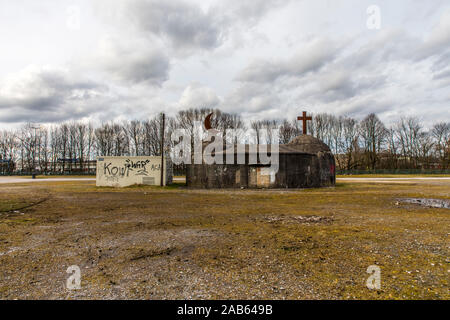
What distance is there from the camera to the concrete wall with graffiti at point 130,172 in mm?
23234

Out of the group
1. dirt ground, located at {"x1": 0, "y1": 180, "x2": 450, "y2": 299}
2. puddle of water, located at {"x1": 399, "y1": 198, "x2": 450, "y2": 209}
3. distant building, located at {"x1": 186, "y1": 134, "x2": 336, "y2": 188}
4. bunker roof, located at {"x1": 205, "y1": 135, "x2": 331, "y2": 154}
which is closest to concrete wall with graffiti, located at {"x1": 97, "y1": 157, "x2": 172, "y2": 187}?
distant building, located at {"x1": 186, "y1": 134, "x2": 336, "y2": 188}

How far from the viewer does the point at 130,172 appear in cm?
2327

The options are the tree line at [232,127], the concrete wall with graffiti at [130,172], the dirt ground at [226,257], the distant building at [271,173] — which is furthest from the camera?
the tree line at [232,127]

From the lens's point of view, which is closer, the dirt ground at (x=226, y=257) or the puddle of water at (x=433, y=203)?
the dirt ground at (x=226, y=257)

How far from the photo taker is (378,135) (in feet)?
182

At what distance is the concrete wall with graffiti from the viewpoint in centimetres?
2323

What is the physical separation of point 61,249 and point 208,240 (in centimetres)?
304

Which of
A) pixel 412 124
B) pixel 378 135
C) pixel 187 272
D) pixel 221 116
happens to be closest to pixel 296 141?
pixel 187 272

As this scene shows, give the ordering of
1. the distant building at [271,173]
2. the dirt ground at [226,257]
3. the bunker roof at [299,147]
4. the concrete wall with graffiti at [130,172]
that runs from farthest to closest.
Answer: the concrete wall with graffiti at [130,172] < the bunker roof at [299,147] < the distant building at [271,173] < the dirt ground at [226,257]

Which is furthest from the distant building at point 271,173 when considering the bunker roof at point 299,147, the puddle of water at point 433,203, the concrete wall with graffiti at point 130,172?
the puddle of water at point 433,203

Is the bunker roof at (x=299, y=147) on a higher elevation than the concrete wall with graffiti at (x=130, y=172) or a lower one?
higher

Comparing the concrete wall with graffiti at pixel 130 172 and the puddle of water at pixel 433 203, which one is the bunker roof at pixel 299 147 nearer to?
the concrete wall with graffiti at pixel 130 172

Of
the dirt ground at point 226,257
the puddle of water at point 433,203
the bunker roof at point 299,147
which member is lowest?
the puddle of water at point 433,203
